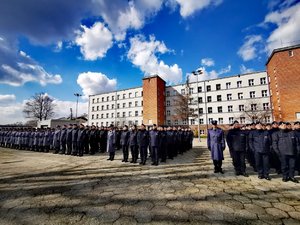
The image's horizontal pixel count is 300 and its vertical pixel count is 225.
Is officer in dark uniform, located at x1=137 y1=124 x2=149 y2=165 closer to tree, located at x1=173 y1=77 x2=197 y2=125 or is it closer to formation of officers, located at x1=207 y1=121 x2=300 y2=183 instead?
formation of officers, located at x1=207 y1=121 x2=300 y2=183

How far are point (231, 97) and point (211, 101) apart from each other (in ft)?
15.2

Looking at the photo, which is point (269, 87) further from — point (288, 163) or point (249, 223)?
point (249, 223)

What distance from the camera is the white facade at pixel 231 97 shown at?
38875 mm

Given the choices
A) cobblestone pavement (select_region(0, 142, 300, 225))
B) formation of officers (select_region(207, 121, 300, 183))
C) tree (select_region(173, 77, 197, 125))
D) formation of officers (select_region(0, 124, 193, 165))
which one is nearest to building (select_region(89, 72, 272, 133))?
tree (select_region(173, 77, 197, 125))

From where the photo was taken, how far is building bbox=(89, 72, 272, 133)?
39188mm

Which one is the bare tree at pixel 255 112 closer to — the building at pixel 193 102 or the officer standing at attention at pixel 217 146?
the building at pixel 193 102

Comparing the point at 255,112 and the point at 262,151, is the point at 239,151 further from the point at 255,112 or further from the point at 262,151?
the point at 255,112

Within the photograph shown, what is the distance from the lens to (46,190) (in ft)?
15.9

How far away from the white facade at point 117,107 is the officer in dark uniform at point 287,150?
150 ft

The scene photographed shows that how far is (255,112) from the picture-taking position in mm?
37156

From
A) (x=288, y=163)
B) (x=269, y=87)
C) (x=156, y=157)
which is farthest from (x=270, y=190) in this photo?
(x=269, y=87)

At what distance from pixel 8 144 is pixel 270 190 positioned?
23155 millimetres

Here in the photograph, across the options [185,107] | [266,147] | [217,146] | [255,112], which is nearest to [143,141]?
[217,146]

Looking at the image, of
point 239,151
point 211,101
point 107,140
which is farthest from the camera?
point 211,101
